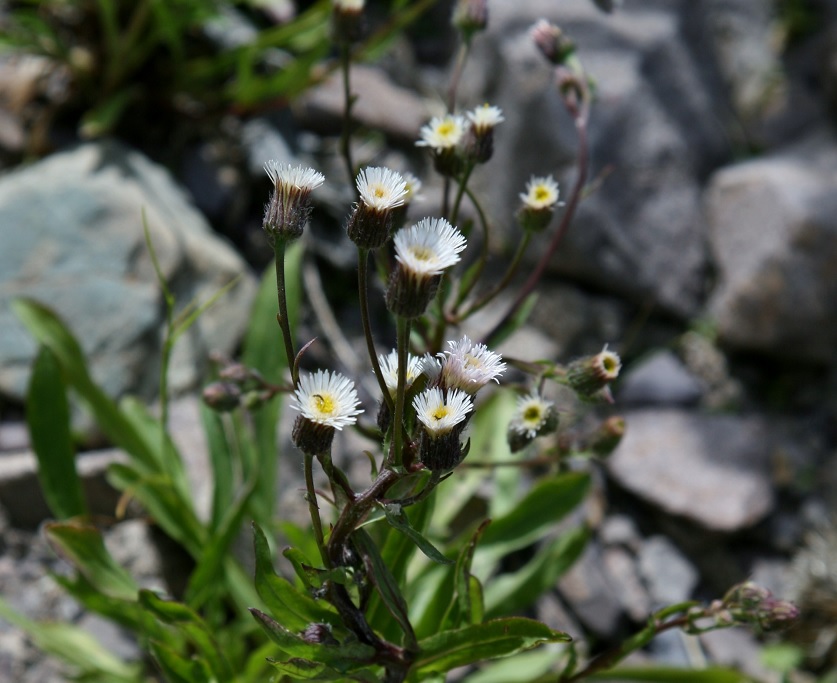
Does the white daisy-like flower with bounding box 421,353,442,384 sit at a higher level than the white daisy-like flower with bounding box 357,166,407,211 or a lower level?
lower

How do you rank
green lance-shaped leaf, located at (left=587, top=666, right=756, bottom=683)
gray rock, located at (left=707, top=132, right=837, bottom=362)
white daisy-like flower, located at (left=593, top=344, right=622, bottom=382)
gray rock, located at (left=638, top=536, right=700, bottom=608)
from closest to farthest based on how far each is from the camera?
white daisy-like flower, located at (left=593, top=344, right=622, bottom=382), green lance-shaped leaf, located at (left=587, top=666, right=756, bottom=683), gray rock, located at (left=638, top=536, right=700, bottom=608), gray rock, located at (left=707, top=132, right=837, bottom=362)

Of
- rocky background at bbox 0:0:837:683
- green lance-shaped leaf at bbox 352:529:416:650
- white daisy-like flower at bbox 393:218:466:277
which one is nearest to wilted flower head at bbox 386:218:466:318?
white daisy-like flower at bbox 393:218:466:277

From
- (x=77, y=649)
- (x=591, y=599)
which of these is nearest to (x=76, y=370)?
(x=77, y=649)

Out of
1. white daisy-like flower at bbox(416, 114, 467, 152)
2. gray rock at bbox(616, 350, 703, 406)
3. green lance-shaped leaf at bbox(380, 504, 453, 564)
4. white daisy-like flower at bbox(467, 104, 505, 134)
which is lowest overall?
gray rock at bbox(616, 350, 703, 406)

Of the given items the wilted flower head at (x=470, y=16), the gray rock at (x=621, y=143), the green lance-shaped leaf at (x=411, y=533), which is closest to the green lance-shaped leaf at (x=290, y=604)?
the green lance-shaped leaf at (x=411, y=533)

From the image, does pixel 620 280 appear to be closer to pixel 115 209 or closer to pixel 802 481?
pixel 802 481

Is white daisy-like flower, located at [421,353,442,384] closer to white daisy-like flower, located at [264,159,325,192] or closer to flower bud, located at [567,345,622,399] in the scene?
white daisy-like flower, located at [264,159,325,192]
